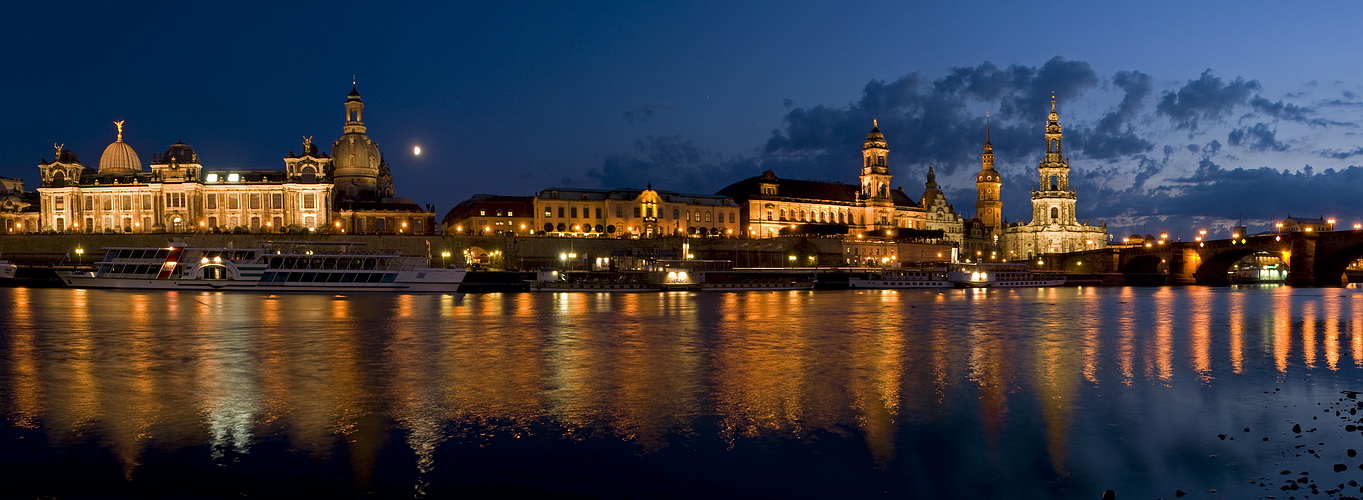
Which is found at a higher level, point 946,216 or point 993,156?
point 993,156

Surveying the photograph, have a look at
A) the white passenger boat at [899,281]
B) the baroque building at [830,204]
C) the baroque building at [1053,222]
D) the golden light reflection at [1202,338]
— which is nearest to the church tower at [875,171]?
the baroque building at [830,204]

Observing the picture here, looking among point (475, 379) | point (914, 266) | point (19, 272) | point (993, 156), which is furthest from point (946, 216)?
point (475, 379)

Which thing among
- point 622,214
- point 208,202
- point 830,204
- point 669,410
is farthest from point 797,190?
point 669,410

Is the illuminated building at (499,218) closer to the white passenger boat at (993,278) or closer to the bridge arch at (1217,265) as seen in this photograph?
the white passenger boat at (993,278)

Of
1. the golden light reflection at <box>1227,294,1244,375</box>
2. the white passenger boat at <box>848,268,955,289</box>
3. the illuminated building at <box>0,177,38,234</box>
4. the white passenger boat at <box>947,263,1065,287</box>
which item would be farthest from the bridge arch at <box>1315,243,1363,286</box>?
the illuminated building at <box>0,177,38,234</box>

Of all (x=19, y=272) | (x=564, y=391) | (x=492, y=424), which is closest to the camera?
(x=492, y=424)

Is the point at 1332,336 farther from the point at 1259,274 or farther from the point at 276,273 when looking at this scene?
the point at 1259,274

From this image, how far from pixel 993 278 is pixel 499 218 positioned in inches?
2178

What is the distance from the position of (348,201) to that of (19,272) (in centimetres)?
3386

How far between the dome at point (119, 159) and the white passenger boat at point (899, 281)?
3604 inches

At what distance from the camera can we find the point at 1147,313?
48.3 metres

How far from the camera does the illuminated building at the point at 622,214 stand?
106m

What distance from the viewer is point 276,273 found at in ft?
212

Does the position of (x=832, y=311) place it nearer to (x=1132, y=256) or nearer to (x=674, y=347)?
(x=674, y=347)
